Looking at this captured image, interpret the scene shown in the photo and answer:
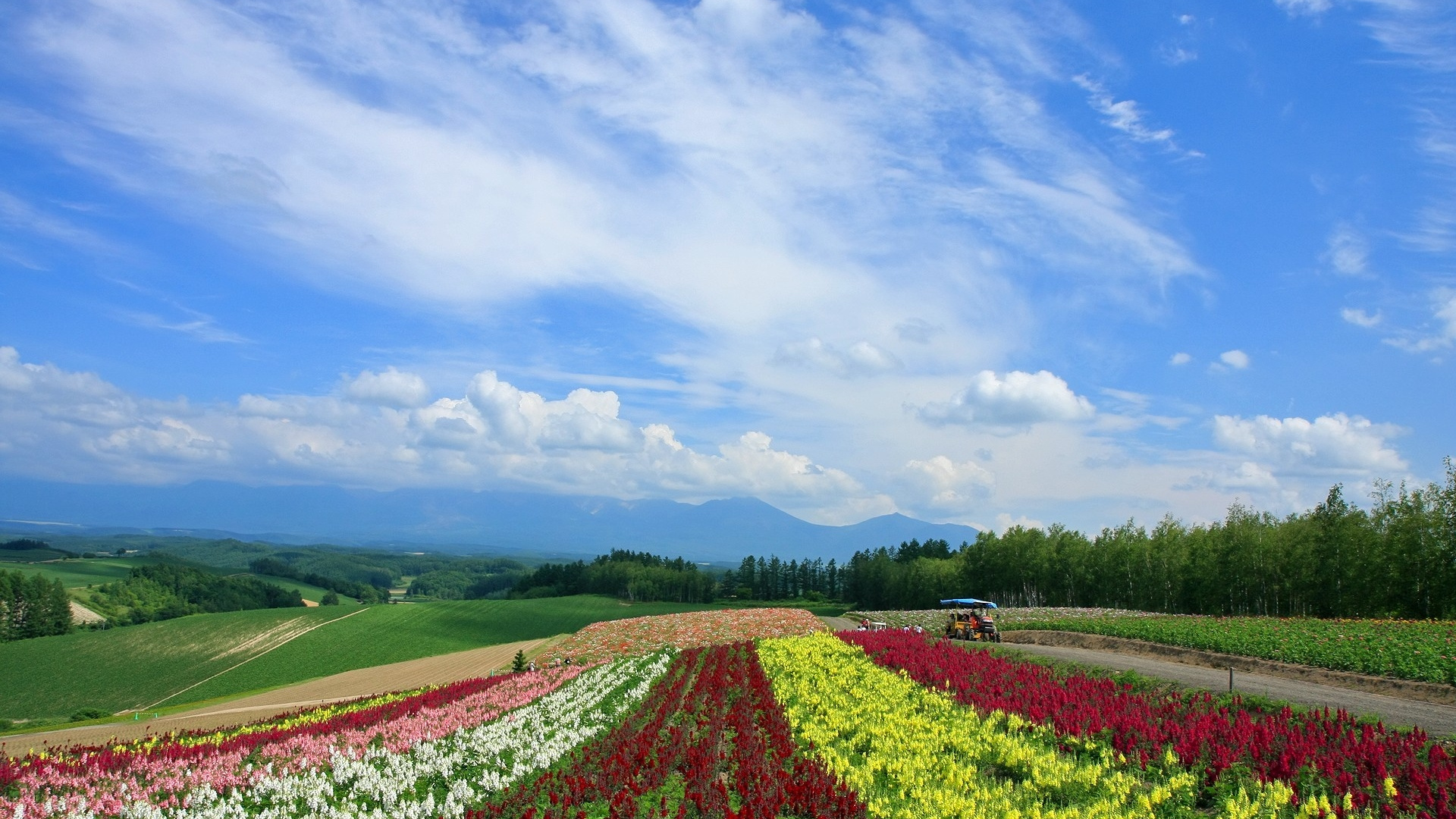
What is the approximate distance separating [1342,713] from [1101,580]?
59.6 metres

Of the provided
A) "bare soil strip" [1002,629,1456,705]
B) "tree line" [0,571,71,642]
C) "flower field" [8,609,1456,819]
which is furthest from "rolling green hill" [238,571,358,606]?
"flower field" [8,609,1456,819]

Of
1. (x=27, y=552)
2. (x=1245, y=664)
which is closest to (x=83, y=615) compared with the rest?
(x=1245, y=664)

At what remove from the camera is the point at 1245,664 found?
25578 mm

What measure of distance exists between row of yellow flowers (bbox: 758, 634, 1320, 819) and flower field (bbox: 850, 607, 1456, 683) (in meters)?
14.9

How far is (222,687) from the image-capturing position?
157 ft

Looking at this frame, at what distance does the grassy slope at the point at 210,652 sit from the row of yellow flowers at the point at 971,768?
4706cm

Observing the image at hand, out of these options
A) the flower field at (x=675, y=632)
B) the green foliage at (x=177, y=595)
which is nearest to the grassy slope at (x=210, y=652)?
the flower field at (x=675, y=632)

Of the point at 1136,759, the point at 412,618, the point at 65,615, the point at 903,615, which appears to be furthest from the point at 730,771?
the point at 65,615

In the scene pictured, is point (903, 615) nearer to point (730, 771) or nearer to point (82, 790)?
point (730, 771)

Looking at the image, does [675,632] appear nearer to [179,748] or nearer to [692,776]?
[179,748]

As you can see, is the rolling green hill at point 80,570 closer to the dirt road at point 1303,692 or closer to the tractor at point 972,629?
the tractor at point 972,629

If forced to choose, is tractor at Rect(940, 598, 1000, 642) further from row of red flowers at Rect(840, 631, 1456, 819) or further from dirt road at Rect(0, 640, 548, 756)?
dirt road at Rect(0, 640, 548, 756)

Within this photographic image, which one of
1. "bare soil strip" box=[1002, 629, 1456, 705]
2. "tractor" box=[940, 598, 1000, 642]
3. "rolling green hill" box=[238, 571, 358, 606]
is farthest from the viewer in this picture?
"rolling green hill" box=[238, 571, 358, 606]

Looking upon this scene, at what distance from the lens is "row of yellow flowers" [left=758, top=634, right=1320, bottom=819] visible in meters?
8.90
